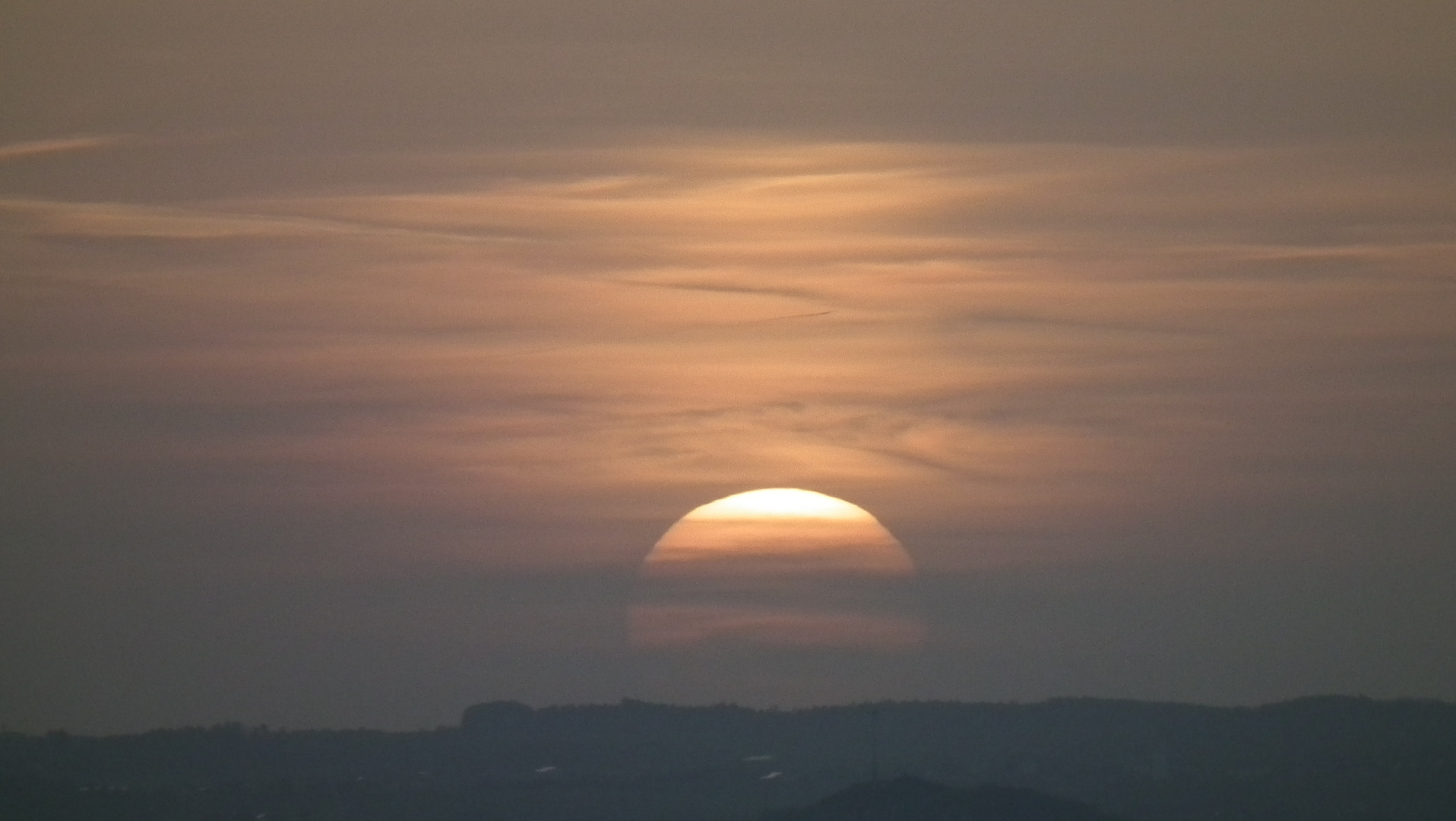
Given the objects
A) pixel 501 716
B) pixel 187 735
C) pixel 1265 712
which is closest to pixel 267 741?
pixel 187 735

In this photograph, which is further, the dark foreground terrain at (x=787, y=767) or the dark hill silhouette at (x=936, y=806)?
the dark foreground terrain at (x=787, y=767)

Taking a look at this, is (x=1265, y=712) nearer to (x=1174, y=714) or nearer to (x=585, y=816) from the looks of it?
(x=1174, y=714)

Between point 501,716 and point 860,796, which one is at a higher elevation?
point 501,716

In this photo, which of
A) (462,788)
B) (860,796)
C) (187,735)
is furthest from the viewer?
(187,735)

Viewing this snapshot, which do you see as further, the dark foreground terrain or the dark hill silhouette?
the dark foreground terrain
